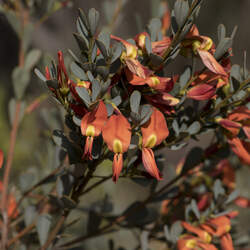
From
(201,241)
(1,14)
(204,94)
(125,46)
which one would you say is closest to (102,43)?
(125,46)

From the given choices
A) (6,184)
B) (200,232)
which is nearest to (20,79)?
(6,184)

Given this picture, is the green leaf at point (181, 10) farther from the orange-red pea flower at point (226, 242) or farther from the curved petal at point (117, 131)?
the orange-red pea flower at point (226, 242)

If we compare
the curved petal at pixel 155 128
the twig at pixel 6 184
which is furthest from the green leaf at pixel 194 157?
the twig at pixel 6 184

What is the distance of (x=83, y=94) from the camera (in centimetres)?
34

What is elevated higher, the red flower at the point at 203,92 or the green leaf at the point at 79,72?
the green leaf at the point at 79,72

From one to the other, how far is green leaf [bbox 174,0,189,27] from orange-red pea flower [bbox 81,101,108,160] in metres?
0.12

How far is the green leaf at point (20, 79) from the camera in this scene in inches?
25.0

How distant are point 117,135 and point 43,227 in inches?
9.4

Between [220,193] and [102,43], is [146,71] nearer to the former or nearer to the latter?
[102,43]

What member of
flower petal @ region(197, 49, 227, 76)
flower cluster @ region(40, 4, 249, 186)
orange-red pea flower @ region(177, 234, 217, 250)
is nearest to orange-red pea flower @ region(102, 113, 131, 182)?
flower cluster @ region(40, 4, 249, 186)

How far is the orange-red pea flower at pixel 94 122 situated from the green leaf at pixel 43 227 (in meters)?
0.20

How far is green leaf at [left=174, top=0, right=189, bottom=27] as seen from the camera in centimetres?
35

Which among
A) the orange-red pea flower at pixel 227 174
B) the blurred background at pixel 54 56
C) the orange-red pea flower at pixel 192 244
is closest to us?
the orange-red pea flower at pixel 192 244

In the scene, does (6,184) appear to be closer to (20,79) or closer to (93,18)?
(20,79)
